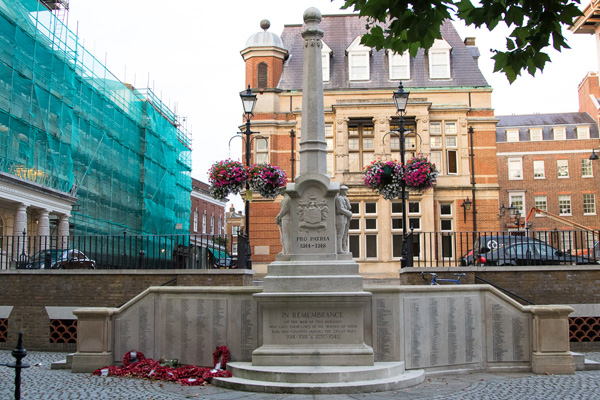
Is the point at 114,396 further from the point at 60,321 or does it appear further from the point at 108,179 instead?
the point at 108,179

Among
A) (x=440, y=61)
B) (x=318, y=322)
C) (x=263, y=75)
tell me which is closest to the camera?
(x=318, y=322)

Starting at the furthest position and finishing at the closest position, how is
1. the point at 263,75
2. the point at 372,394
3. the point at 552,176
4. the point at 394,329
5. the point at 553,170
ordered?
the point at 553,170 < the point at 552,176 < the point at 263,75 < the point at 394,329 < the point at 372,394

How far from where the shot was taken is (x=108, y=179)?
38406mm

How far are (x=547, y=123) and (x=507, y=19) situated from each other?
5970 centimetres

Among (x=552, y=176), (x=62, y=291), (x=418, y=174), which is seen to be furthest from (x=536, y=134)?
(x=62, y=291)

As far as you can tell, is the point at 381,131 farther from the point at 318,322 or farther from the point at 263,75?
the point at 318,322

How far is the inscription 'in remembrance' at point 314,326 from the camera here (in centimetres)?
1084

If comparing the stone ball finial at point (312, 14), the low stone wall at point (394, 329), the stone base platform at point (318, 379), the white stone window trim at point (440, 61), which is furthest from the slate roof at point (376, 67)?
the stone base platform at point (318, 379)

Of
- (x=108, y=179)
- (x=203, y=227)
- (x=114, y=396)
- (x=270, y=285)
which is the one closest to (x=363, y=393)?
(x=270, y=285)

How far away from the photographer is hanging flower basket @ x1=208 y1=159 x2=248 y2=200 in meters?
17.9

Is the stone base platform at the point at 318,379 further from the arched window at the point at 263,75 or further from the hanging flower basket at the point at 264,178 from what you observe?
the arched window at the point at 263,75

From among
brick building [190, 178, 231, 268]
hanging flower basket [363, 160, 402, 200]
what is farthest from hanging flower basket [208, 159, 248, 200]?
brick building [190, 178, 231, 268]

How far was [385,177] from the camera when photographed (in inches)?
711

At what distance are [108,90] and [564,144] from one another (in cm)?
4194
